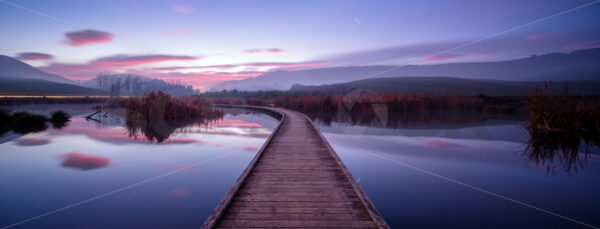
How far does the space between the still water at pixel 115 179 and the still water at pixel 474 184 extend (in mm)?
3337

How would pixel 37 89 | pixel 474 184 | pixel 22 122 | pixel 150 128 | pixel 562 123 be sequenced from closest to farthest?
pixel 474 184, pixel 562 123, pixel 150 128, pixel 22 122, pixel 37 89

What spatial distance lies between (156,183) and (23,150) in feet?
23.0

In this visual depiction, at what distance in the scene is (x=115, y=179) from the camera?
6.25 m

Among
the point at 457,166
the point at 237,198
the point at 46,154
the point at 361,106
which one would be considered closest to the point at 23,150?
the point at 46,154

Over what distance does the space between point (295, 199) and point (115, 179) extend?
5.02 meters

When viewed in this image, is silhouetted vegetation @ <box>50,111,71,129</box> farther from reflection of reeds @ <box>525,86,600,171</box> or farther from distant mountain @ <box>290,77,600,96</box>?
distant mountain @ <box>290,77,600,96</box>

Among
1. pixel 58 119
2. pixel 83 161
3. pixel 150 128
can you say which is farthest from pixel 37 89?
pixel 83 161

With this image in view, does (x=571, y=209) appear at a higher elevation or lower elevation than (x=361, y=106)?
lower

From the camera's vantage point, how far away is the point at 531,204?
14.7ft

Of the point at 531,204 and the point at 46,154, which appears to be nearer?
the point at 531,204

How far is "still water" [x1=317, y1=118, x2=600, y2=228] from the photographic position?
4.01 meters

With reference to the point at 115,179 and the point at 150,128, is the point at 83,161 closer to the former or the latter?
the point at 115,179

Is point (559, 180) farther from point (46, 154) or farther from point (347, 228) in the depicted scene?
point (46, 154)

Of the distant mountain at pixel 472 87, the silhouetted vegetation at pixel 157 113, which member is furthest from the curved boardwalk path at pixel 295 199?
the distant mountain at pixel 472 87
